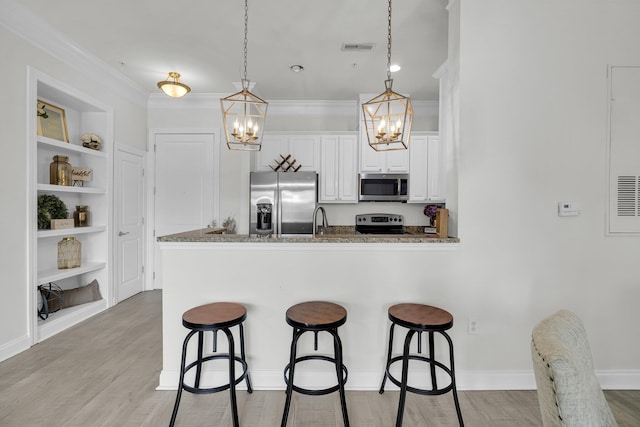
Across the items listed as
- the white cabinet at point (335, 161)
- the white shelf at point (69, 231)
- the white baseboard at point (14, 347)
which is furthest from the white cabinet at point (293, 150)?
the white baseboard at point (14, 347)

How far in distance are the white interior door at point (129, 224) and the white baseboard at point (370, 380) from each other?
92.0 inches

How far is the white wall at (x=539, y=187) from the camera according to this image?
1996mm

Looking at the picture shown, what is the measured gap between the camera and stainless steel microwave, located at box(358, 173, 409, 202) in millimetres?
4062

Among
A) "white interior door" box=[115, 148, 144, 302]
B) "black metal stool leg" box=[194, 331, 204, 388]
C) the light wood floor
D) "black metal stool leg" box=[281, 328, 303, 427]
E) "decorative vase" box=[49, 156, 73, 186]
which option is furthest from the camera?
"white interior door" box=[115, 148, 144, 302]

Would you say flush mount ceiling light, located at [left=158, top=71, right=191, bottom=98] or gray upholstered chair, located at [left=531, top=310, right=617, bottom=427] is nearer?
gray upholstered chair, located at [left=531, top=310, right=617, bottom=427]

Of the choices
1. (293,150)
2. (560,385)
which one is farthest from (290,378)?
(293,150)

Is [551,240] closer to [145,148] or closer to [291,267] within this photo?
[291,267]

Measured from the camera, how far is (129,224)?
3.85 metres

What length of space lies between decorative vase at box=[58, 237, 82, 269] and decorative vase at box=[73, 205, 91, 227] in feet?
0.58

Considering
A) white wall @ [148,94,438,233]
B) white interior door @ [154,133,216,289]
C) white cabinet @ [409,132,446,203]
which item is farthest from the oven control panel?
white interior door @ [154,133,216,289]

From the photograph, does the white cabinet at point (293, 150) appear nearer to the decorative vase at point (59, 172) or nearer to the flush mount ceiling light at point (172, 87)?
the flush mount ceiling light at point (172, 87)

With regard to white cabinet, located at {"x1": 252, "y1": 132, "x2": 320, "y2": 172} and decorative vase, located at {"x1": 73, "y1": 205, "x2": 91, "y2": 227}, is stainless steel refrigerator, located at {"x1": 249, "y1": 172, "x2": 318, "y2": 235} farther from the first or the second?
decorative vase, located at {"x1": 73, "y1": 205, "x2": 91, "y2": 227}

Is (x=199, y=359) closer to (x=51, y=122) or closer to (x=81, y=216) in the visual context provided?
(x=81, y=216)

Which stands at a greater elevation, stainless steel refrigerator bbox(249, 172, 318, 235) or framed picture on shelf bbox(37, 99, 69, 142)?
framed picture on shelf bbox(37, 99, 69, 142)
